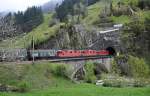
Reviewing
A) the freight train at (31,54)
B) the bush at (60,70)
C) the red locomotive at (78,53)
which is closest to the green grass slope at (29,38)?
the red locomotive at (78,53)

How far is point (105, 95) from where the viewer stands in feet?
174

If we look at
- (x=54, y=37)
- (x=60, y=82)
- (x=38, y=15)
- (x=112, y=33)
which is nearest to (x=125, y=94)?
(x=60, y=82)

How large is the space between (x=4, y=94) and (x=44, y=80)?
474 inches

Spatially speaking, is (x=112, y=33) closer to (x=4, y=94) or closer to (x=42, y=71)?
(x=42, y=71)

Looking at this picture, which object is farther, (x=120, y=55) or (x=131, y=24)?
(x=131, y=24)

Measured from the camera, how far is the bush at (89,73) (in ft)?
249

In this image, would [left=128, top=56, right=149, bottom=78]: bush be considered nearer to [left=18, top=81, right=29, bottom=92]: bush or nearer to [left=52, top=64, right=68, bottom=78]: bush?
[left=52, top=64, right=68, bottom=78]: bush

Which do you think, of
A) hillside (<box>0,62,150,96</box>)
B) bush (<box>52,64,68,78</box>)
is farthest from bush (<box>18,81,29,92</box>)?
bush (<box>52,64,68,78</box>)

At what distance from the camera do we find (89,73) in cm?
8056

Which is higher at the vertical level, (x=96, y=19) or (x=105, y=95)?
(x=96, y=19)

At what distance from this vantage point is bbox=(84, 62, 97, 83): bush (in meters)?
75.9

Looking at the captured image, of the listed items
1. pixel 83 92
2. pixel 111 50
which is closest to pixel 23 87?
pixel 83 92

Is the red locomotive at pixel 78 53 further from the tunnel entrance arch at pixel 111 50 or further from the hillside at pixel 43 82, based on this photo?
the hillside at pixel 43 82

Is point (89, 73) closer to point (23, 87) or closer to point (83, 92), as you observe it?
point (83, 92)
